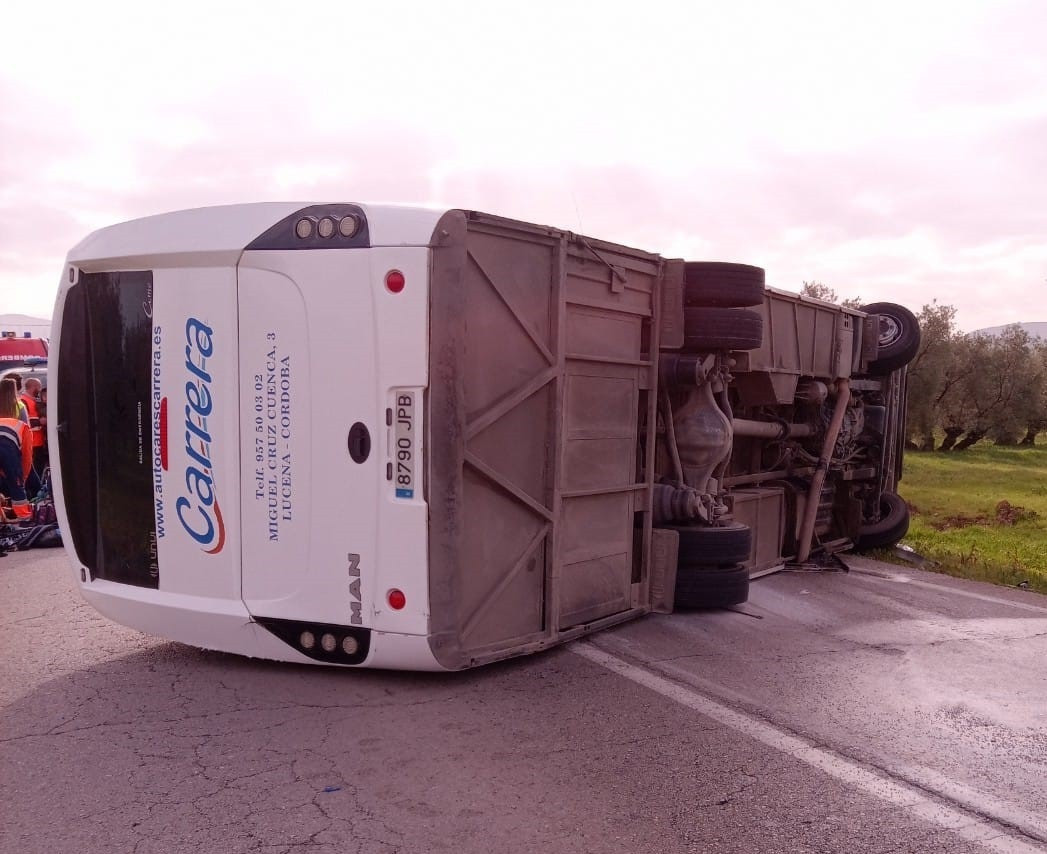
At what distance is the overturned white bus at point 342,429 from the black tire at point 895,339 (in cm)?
602

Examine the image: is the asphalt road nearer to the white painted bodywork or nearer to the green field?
the white painted bodywork

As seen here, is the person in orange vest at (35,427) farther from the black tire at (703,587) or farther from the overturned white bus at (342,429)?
the black tire at (703,587)

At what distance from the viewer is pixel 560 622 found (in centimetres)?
561

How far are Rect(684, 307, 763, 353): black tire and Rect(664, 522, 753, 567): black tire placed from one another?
131cm

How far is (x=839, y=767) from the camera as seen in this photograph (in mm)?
4035

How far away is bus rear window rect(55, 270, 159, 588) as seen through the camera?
496cm

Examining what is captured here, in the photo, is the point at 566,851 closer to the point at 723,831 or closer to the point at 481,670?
the point at 723,831

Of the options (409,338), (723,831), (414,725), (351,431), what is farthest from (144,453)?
(723,831)

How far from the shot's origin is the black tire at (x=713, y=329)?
6684 millimetres

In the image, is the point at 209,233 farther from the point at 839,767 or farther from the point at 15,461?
the point at 15,461

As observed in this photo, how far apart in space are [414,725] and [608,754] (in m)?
0.92

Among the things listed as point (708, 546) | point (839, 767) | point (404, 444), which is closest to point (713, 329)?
point (708, 546)

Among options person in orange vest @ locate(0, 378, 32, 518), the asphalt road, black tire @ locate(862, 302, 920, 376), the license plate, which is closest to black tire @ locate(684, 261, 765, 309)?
the asphalt road

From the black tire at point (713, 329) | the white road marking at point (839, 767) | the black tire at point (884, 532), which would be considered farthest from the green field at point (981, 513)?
the white road marking at point (839, 767)
